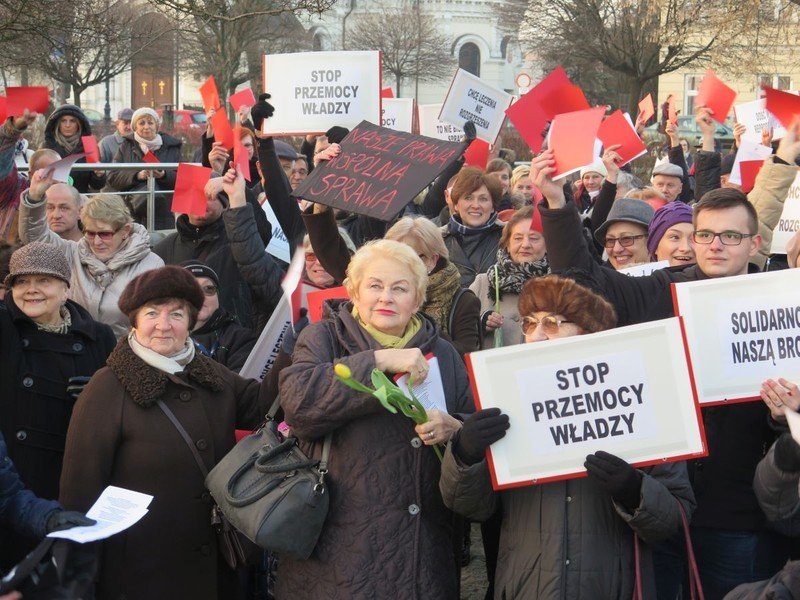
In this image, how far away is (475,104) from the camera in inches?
383

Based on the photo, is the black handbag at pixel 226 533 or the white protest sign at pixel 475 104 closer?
the black handbag at pixel 226 533

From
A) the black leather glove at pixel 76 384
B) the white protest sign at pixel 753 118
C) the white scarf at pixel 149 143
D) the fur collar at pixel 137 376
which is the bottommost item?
the black leather glove at pixel 76 384

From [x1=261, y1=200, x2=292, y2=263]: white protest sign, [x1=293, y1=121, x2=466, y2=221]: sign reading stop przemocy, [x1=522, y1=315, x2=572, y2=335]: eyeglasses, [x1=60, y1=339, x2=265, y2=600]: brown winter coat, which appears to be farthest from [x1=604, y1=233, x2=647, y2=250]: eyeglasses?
[x1=60, y1=339, x2=265, y2=600]: brown winter coat

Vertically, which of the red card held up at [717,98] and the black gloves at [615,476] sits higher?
the red card held up at [717,98]

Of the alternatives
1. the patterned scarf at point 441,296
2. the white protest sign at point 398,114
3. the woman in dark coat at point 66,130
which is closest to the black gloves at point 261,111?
the patterned scarf at point 441,296

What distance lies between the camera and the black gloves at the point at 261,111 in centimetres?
652

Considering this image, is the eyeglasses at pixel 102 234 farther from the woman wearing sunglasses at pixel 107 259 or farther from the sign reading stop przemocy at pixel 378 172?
the sign reading stop przemocy at pixel 378 172

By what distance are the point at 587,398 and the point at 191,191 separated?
363cm

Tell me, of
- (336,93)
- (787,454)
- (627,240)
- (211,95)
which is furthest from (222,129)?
(787,454)

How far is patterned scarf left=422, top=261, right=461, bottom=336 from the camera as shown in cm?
506

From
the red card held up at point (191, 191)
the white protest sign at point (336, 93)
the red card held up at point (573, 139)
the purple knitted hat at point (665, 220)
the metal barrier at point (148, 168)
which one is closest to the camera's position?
the red card held up at point (573, 139)

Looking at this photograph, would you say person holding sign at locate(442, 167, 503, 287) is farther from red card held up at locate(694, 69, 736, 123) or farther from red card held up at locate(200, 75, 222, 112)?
red card held up at locate(694, 69, 736, 123)

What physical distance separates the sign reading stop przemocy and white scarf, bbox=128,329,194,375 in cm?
94

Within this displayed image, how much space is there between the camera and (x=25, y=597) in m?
3.09
